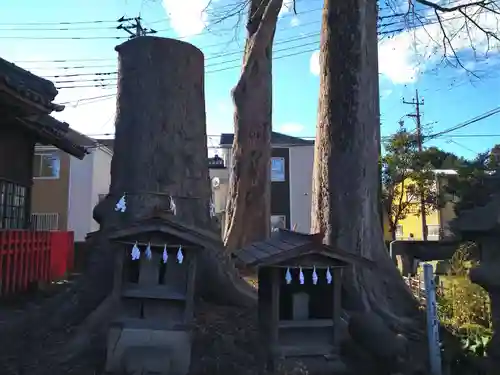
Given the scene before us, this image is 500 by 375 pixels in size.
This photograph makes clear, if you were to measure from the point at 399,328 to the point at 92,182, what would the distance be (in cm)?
1927

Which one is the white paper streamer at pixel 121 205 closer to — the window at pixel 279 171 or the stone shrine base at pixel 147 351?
the stone shrine base at pixel 147 351

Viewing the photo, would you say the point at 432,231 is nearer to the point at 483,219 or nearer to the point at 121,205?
the point at 121,205

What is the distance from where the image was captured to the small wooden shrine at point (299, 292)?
5215mm

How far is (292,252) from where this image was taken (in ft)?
16.8

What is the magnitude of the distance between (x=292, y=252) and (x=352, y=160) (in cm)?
323

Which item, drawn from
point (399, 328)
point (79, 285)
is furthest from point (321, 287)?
point (79, 285)

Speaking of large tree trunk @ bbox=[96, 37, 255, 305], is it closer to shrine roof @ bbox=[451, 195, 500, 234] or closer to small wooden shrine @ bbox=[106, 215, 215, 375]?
small wooden shrine @ bbox=[106, 215, 215, 375]

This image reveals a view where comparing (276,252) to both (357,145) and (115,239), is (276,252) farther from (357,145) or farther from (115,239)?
(357,145)

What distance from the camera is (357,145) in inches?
312

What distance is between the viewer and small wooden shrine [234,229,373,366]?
5.21m

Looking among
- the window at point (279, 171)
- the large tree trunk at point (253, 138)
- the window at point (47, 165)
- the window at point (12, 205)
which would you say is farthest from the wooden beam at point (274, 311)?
the window at point (279, 171)

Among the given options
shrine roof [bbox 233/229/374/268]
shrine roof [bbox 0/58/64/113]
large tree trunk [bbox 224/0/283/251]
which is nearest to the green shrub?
shrine roof [bbox 233/229/374/268]

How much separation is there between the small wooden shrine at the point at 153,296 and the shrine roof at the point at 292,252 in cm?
66

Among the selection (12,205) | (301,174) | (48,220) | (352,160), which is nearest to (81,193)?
(48,220)
